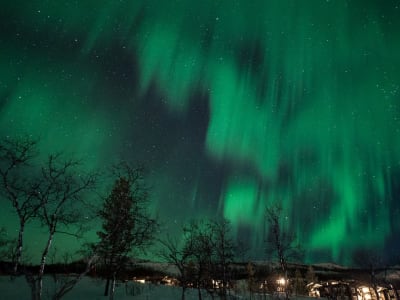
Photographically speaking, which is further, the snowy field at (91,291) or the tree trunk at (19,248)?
the snowy field at (91,291)

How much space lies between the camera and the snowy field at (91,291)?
25.3 meters

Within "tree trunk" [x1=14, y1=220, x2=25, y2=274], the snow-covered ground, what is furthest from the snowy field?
"tree trunk" [x1=14, y1=220, x2=25, y2=274]

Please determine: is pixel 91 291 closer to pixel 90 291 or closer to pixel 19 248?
pixel 90 291

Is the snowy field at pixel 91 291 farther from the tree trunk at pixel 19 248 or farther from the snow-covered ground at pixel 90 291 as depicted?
the tree trunk at pixel 19 248

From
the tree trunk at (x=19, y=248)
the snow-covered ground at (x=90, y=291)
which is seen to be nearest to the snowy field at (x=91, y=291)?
the snow-covered ground at (x=90, y=291)

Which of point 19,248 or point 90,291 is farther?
point 90,291

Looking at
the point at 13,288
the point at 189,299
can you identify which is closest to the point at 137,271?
the point at 189,299

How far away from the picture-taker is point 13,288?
26.2m

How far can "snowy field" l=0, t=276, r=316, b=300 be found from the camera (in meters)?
25.3

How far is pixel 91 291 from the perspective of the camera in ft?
100.0

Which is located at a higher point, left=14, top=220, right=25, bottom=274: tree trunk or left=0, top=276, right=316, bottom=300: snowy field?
left=14, top=220, right=25, bottom=274: tree trunk

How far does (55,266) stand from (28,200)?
6319cm

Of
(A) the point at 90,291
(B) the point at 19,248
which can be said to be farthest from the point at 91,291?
(B) the point at 19,248

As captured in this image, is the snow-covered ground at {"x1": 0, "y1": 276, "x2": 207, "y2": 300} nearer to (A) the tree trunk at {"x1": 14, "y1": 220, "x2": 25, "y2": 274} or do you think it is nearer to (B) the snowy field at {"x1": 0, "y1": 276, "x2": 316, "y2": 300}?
(B) the snowy field at {"x1": 0, "y1": 276, "x2": 316, "y2": 300}
